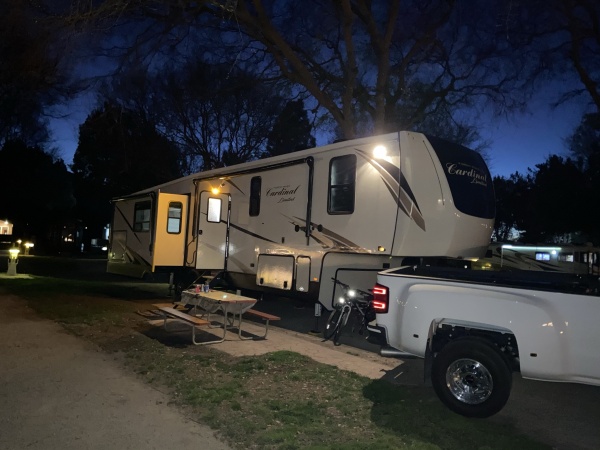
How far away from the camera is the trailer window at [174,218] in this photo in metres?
12.8

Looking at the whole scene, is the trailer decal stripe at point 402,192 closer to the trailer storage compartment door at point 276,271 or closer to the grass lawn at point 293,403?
the trailer storage compartment door at point 276,271

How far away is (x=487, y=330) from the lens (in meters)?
5.27

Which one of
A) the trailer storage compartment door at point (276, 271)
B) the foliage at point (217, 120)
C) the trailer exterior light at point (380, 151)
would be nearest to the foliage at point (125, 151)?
the foliage at point (217, 120)

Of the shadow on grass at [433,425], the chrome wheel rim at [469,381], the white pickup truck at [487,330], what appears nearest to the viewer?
the shadow on grass at [433,425]

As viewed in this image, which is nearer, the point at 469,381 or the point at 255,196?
the point at 469,381

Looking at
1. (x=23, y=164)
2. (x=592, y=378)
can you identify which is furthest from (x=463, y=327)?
(x=23, y=164)

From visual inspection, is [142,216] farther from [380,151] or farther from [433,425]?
[433,425]

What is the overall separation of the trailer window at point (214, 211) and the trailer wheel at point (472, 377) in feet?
24.9

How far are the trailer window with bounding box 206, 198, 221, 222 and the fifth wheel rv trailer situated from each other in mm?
23

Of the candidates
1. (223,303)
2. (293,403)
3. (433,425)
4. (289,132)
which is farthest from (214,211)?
(289,132)

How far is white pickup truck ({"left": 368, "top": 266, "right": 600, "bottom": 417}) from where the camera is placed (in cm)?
463

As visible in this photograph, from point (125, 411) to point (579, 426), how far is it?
4.43 metres

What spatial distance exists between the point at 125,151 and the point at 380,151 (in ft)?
66.2

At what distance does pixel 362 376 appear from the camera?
654cm
